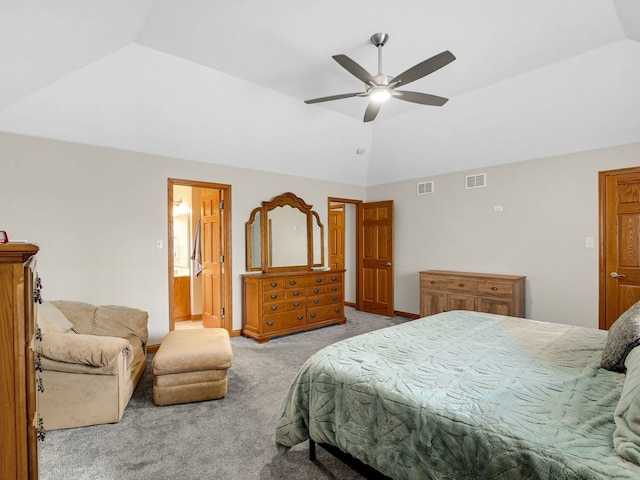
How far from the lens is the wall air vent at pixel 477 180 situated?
Result: 4750 mm

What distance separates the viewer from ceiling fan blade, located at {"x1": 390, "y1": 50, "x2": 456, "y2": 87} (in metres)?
2.28

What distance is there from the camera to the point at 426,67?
7.95 ft

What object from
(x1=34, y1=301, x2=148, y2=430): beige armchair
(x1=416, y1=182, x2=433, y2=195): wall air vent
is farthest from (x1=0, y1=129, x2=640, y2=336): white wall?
(x1=34, y1=301, x2=148, y2=430): beige armchair

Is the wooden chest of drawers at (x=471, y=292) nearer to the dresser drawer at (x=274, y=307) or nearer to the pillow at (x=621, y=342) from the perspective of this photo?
the dresser drawer at (x=274, y=307)

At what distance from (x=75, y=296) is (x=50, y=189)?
3.65 ft

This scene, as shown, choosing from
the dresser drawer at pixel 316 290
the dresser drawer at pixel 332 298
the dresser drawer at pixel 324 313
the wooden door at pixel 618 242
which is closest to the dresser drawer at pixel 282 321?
the dresser drawer at pixel 324 313

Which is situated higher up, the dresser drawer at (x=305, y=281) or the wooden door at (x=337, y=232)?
the wooden door at (x=337, y=232)

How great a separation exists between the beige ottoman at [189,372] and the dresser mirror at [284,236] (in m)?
2.13

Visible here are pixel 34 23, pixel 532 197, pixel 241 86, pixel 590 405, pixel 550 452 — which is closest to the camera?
pixel 550 452

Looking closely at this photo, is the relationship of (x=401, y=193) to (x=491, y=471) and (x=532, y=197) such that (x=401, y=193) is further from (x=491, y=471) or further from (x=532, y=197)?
(x=491, y=471)

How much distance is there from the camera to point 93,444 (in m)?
2.13

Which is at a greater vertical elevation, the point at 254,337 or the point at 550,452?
the point at 550,452

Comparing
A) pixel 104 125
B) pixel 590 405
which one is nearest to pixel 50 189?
pixel 104 125

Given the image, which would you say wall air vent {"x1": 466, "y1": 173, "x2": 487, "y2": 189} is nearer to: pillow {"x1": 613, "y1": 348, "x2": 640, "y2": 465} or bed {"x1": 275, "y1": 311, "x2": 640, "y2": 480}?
bed {"x1": 275, "y1": 311, "x2": 640, "y2": 480}
